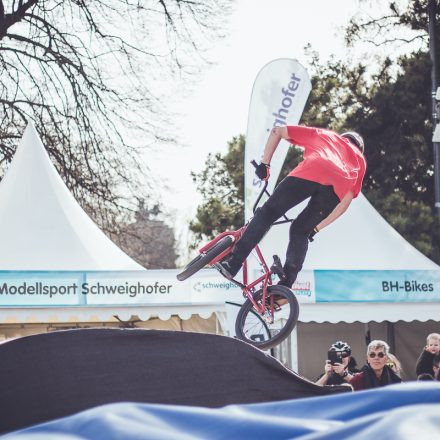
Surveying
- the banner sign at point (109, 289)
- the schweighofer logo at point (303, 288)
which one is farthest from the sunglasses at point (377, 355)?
the banner sign at point (109, 289)

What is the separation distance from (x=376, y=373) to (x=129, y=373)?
180 inches

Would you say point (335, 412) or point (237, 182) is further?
point (237, 182)

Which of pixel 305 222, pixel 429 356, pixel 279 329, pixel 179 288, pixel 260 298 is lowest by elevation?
pixel 429 356

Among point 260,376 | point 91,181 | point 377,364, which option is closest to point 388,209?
point 91,181

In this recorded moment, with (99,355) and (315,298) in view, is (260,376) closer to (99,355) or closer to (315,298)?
(99,355)

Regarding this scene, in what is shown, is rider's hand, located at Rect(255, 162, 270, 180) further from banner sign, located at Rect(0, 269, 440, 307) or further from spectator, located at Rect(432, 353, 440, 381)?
banner sign, located at Rect(0, 269, 440, 307)

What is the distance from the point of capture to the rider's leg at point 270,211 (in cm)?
549

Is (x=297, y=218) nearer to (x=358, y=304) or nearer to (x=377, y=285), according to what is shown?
(x=358, y=304)

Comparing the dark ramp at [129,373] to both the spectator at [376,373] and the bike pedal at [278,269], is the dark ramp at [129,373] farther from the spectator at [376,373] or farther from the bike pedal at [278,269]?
the spectator at [376,373]

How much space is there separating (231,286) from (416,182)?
1554cm

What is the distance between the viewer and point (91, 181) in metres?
17.6

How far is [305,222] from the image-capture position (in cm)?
564

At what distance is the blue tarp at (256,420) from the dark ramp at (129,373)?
63 centimetres

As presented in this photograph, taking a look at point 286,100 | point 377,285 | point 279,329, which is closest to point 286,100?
point 286,100
